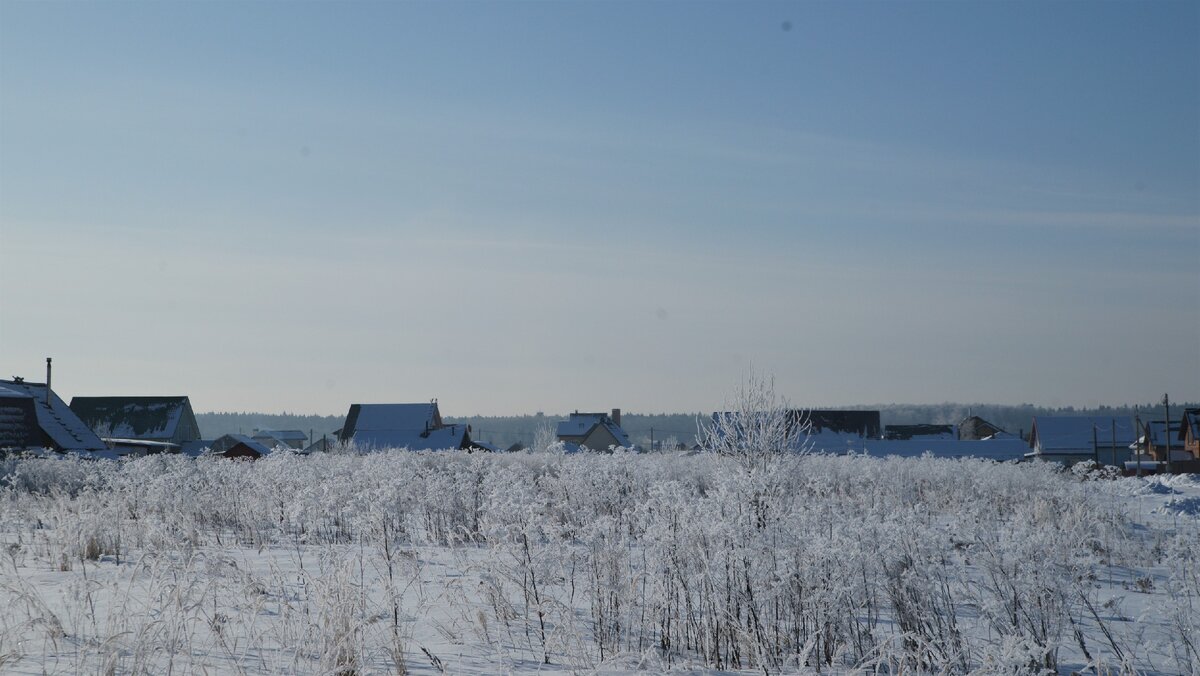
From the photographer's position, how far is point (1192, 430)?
52.3m

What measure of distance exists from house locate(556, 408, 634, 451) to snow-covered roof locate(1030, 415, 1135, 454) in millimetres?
28282

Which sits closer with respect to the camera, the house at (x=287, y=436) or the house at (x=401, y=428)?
the house at (x=401, y=428)

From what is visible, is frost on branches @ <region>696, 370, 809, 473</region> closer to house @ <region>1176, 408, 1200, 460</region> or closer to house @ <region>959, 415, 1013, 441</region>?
house @ <region>1176, 408, 1200, 460</region>

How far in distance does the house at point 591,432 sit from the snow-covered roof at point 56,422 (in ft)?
118

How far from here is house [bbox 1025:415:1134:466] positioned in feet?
198

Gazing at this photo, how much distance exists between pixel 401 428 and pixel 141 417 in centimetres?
1737

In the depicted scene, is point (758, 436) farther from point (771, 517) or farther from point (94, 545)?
point (94, 545)

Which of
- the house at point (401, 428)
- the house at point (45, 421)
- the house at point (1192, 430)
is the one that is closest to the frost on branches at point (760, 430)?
the house at point (45, 421)

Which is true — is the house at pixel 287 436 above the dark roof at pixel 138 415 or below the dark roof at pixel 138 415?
below

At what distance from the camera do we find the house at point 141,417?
195 feet

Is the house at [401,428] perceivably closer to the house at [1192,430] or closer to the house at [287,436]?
the house at [287,436]

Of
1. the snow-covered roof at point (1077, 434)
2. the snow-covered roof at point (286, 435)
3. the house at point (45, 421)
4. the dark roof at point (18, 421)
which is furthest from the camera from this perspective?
the snow-covered roof at point (286, 435)

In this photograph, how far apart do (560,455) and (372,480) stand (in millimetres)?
13304

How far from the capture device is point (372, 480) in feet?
58.9
